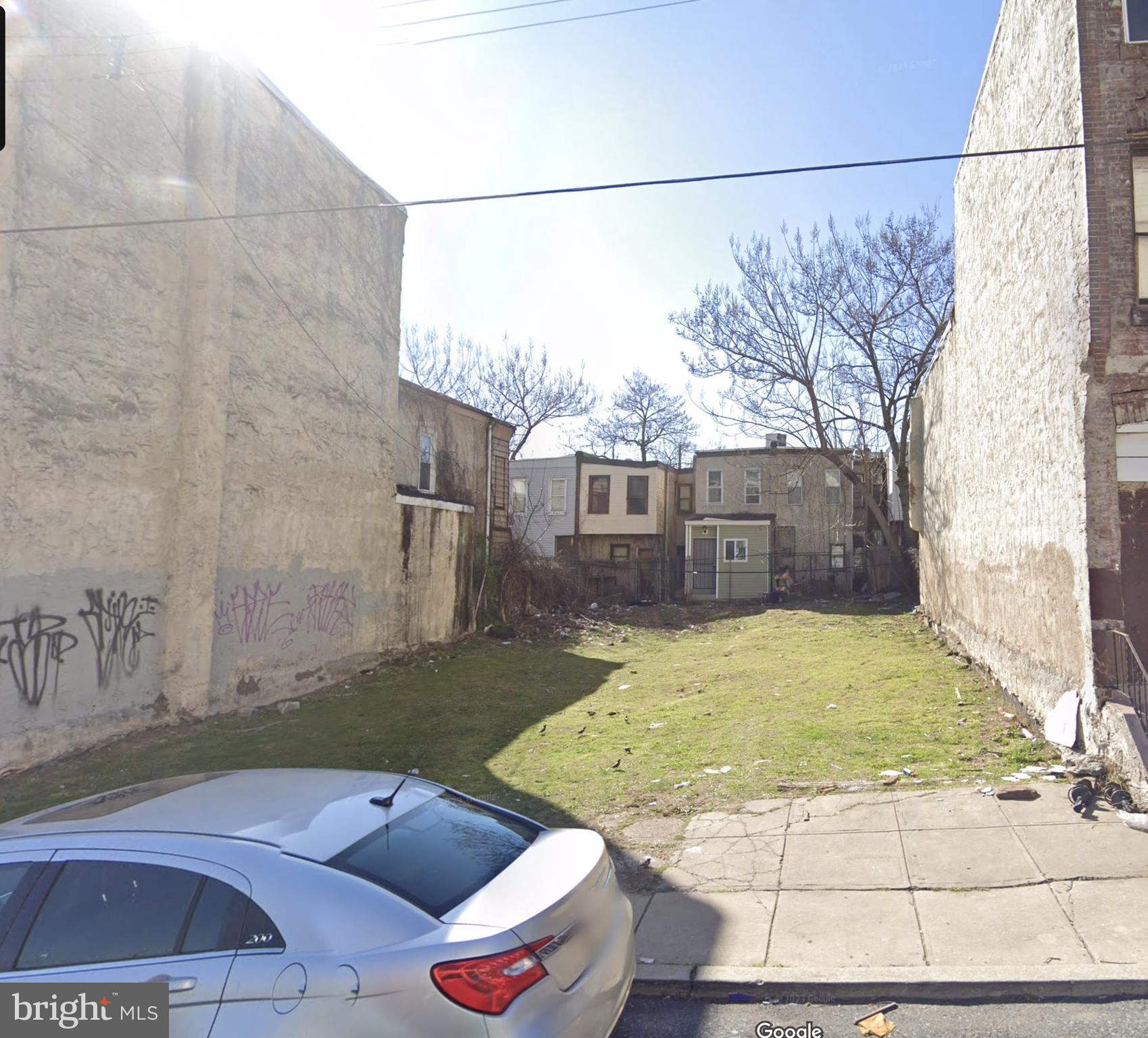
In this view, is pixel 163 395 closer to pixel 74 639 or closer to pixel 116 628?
pixel 116 628

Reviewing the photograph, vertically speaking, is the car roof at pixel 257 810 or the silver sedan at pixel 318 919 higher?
the car roof at pixel 257 810

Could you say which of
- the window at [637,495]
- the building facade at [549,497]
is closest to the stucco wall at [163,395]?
the building facade at [549,497]

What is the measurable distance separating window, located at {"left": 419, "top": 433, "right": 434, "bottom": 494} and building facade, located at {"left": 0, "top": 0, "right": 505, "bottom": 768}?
3.29m

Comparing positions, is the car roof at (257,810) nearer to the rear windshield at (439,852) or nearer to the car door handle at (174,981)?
the rear windshield at (439,852)

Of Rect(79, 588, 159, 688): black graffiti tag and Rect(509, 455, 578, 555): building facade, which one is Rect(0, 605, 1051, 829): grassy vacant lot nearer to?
Rect(79, 588, 159, 688): black graffiti tag

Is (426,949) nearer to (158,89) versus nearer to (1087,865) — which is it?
(1087,865)

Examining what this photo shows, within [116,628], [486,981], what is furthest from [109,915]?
[116,628]

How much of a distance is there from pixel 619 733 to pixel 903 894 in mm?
5500

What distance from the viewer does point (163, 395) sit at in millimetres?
11180

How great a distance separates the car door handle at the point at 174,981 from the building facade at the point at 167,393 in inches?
305

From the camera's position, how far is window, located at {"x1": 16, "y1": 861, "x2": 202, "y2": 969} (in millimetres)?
2980

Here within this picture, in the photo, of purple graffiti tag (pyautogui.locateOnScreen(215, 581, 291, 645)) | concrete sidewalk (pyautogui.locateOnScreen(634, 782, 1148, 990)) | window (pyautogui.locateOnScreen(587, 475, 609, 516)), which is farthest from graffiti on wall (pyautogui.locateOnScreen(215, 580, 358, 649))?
window (pyautogui.locateOnScreen(587, 475, 609, 516))

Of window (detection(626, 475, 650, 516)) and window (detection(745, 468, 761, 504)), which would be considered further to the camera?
window (detection(626, 475, 650, 516))

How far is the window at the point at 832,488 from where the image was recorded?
36312mm
